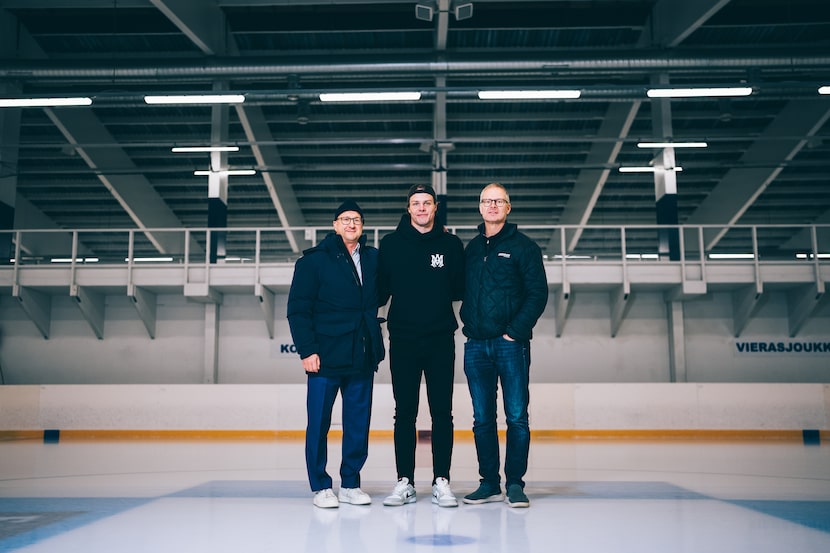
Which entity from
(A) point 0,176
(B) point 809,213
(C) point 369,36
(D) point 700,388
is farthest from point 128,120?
(B) point 809,213

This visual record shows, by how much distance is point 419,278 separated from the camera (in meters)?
4.21

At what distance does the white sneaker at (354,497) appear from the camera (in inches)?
160

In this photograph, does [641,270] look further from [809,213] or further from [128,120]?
[128,120]

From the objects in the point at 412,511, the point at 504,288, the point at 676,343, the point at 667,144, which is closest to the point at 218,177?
the point at 667,144

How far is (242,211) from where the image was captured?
21141 mm

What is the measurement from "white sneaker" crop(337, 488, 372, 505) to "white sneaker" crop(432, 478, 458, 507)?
41 cm

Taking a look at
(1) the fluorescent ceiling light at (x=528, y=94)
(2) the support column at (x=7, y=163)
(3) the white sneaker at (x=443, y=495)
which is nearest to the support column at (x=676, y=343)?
(1) the fluorescent ceiling light at (x=528, y=94)

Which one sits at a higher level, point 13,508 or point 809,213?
point 809,213

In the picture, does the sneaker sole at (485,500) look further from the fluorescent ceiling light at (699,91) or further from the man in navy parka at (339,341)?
the fluorescent ceiling light at (699,91)

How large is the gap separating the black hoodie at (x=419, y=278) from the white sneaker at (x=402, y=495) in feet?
2.94

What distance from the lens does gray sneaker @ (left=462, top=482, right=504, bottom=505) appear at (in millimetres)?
4086

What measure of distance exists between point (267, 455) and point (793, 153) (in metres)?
15.1

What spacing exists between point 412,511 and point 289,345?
10472 millimetres

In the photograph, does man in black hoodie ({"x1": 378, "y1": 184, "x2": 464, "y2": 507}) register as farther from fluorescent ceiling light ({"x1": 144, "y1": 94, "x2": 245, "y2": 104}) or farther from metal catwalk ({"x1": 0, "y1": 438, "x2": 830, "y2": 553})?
fluorescent ceiling light ({"x1": 144, "y1": 94, "x2": 245, "y2": 104})
